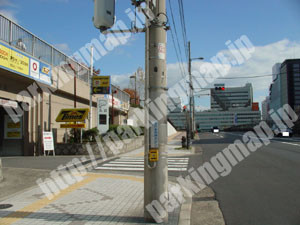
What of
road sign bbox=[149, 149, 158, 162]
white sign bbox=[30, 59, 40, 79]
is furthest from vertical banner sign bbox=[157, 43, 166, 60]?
white sign bbox=[30, 59, 40, 79]

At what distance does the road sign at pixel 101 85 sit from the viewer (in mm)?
23578

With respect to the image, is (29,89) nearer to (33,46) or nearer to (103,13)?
(33,46)

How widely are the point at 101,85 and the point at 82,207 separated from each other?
18489 mm

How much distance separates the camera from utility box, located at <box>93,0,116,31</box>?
448 cm

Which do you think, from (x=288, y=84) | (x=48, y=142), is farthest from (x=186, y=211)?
(x=288, y=84)

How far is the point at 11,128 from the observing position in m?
17.8

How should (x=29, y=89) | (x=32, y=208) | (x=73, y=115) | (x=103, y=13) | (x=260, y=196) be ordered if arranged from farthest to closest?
(x=73, y=115), (x=29, y=89), (x=260, y=196), (x=32, y=208), (x=103, y=13)

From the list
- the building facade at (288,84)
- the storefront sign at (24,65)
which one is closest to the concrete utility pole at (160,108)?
the storefront sign at (24,65)

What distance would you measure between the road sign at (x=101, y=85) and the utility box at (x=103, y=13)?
62.7 ft

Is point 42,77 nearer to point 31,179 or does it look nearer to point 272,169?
point 31,179

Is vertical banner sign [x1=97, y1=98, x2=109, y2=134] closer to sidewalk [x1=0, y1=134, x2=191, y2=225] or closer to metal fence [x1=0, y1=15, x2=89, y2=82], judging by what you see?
metal fence [x1=0, y1=15, x2=89, y2=82]

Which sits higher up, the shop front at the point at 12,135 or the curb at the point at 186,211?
the shop front at the point at 12,135

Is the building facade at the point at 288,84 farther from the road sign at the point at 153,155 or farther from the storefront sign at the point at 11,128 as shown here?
the road sign at the point at 153,155

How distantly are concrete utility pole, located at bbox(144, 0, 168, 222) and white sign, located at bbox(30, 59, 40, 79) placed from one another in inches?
485
